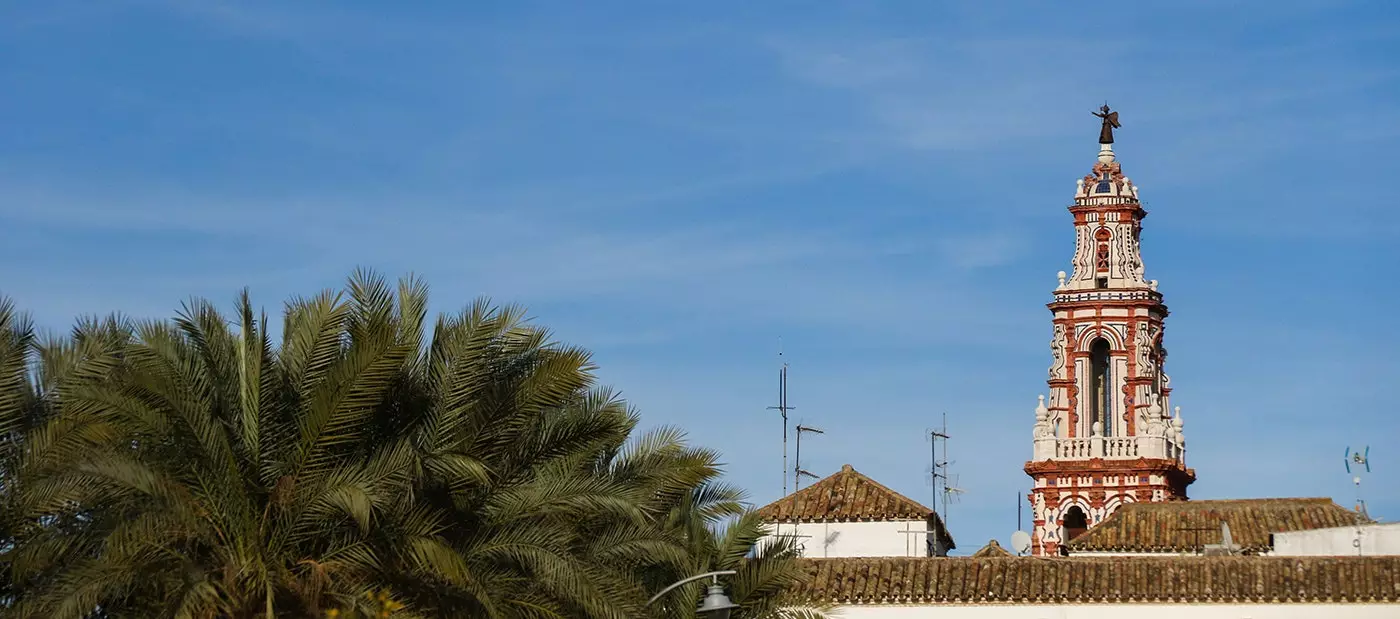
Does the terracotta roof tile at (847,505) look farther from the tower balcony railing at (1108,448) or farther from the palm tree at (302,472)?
the palm tree at (302,472)

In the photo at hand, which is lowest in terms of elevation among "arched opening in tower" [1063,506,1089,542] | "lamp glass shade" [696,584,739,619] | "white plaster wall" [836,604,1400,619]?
"lamp glass shade" [696,584,739,619]

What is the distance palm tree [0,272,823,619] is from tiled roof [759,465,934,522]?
24454mm

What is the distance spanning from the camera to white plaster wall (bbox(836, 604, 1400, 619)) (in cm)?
4397

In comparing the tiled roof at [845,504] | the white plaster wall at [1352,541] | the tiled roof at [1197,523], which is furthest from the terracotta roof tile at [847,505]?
the white plaster wall at [1352,541]

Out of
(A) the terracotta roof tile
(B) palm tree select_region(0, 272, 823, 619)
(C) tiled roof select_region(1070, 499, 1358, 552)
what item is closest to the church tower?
(C) tiled roof select_region(1070, 499, 1358, 552)

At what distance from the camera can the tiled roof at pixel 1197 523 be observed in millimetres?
55438

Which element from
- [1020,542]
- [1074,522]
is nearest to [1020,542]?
[1020,542]

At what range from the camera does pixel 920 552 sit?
52.5m

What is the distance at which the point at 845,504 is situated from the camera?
53.8 metres

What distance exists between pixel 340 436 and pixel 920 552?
27.3 m

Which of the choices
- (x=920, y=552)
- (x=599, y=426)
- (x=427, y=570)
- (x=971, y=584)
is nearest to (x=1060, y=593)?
(x=971, y=584)

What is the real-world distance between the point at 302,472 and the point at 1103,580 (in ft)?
73.1

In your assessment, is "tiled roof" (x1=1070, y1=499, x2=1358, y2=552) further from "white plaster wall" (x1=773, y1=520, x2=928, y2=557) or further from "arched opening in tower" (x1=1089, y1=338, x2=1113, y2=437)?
"arched opening in tower" (x1=1089, y1=338, x2=1113, y2=437)

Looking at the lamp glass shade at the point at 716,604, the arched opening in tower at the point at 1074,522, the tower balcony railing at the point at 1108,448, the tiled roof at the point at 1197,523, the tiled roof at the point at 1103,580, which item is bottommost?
the lamp glass shade at the point at 716,604
